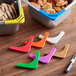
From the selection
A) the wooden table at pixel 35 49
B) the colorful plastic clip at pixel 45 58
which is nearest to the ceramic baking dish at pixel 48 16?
the wooden table at pixel 35 49

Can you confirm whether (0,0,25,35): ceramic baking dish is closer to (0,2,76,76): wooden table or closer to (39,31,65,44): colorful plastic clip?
(0,2,76,76): wooden table

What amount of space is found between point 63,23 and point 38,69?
37cm

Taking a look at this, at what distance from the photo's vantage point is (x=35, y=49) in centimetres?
95

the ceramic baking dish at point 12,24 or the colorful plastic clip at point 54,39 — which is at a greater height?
the ceramic baking dish at point 12,24

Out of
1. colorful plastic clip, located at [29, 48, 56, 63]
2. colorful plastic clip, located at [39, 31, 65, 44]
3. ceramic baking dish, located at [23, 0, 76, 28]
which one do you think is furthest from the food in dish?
colorful plastic clip, located at [29, 48, 56, 63]

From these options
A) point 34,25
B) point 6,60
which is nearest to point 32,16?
point 34,25

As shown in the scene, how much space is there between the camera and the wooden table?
86 cm

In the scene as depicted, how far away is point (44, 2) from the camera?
1.06 m

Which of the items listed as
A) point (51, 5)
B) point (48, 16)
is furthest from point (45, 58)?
point (51, 5)

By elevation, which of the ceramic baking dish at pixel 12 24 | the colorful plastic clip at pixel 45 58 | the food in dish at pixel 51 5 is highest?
the food in dish at pixel 51 5

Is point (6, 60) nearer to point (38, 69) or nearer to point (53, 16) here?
point (38, 69)

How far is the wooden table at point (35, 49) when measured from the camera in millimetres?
856

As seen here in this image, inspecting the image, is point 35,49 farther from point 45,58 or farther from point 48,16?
point 48,16

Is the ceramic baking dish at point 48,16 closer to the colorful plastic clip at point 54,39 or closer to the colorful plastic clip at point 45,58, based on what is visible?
the colorful plastic clip at point 54,39
